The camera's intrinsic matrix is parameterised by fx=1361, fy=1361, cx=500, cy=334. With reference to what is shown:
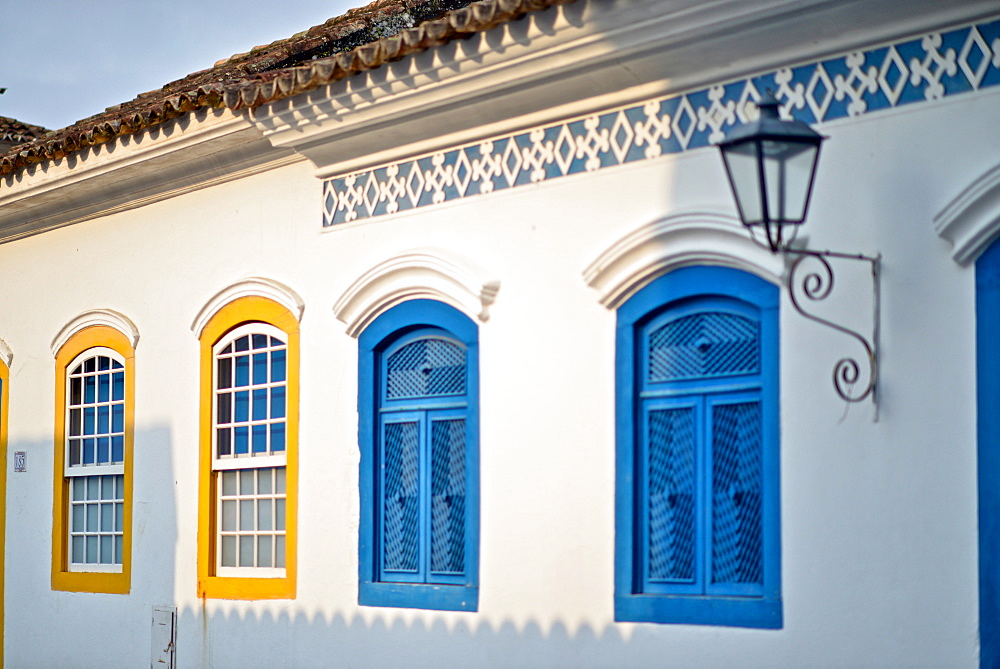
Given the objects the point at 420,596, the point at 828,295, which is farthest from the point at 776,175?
the point at 420,596

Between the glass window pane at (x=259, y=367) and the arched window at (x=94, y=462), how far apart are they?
1349mm

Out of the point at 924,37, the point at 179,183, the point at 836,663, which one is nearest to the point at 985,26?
the point at 924,37

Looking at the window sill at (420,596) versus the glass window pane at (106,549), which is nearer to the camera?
the window sill at (420,596)

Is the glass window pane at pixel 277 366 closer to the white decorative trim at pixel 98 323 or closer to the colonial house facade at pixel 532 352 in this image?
the colonial house facade at pixel 532 352

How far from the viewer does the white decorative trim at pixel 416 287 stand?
7477 millimetres

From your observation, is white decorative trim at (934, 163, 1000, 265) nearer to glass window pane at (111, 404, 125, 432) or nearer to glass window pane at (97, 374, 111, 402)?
glass window pane at (111, 404, 125, 432)

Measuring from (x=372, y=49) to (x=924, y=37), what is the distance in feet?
9.54

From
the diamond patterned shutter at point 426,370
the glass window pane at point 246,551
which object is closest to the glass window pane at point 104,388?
the glass window pane at point 246,551

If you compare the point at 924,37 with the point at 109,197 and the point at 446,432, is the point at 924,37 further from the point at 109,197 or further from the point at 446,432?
the point at 109,197

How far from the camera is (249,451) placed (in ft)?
29.3

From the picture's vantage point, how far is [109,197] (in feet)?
33.0

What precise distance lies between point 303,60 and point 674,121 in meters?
4.07

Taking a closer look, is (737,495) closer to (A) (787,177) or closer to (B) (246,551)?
(A) (787,177)

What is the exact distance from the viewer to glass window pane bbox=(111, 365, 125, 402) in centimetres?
1008
